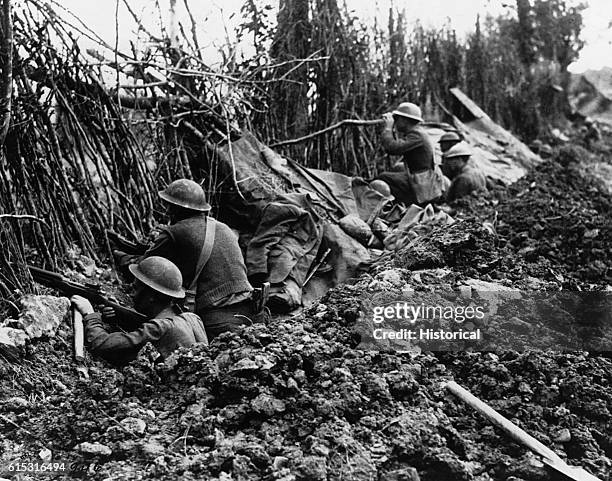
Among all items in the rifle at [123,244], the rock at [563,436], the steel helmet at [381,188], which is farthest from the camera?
the steel helmet at [381,188]

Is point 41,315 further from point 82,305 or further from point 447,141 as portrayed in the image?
point 447,141

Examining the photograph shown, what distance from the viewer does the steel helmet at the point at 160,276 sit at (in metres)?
4.83

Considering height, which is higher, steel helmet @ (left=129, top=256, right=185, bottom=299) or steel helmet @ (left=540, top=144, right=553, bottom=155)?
steel helmet @ (left=540, top=144, right=553, bottom=155)

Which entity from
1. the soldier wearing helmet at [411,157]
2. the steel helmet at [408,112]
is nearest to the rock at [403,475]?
the soldier wearing helmet at [411,157]

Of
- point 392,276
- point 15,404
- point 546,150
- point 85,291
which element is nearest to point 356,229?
point 392,276

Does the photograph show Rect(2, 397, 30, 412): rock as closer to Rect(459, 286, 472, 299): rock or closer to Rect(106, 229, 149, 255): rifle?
Rect(106, 229, 149, 255): rifle

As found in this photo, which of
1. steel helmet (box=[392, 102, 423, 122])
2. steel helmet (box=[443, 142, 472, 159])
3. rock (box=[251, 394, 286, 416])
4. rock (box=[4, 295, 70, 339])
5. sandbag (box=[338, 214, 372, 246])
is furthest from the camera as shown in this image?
steel helmet (box=[443, 142, 472, 159])

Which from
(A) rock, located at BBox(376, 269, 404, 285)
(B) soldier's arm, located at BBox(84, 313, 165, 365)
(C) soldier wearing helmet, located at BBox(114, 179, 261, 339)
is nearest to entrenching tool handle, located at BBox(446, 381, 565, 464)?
(A) rock, located at BBox(376, 269, 404, 285)

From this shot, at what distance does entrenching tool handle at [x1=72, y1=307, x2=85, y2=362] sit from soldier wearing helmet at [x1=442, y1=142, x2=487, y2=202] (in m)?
6.01

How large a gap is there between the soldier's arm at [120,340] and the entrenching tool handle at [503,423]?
65.6 inches

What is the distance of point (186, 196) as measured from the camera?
5.60m

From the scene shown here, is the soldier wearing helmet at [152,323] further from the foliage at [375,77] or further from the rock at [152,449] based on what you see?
the foliage at [375,77]

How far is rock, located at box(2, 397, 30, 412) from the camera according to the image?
3.78 metres

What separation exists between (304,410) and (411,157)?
225 inches
